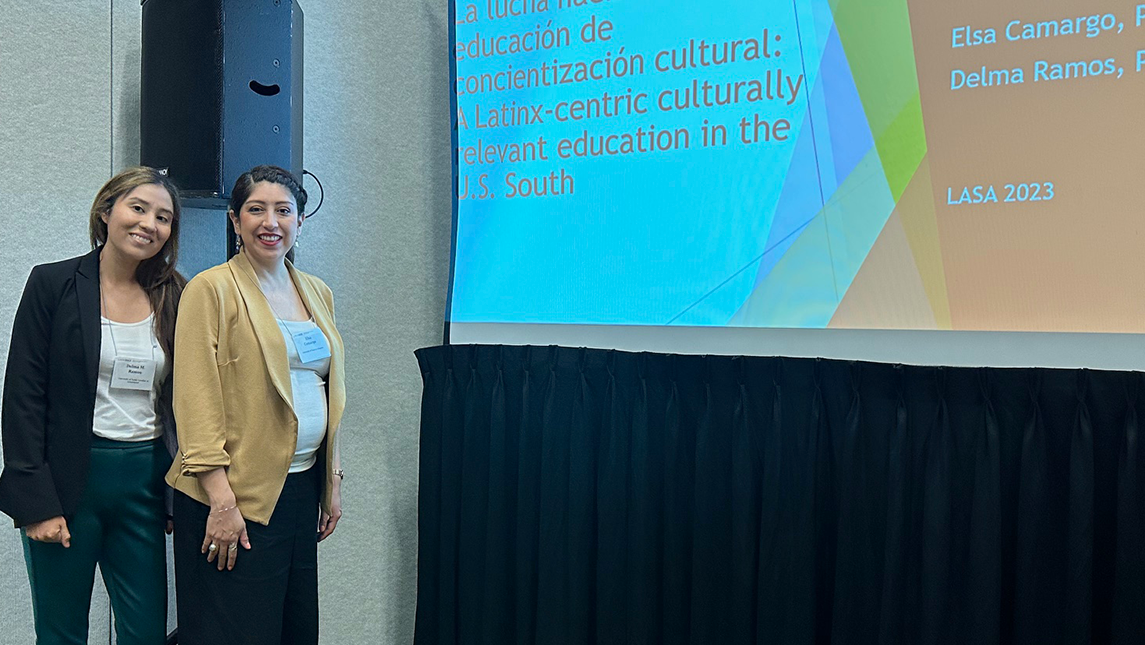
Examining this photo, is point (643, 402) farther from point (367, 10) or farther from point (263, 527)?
point (367, 10)

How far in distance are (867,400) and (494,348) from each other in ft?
3.41

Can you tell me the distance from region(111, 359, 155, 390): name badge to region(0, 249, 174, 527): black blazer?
40mm

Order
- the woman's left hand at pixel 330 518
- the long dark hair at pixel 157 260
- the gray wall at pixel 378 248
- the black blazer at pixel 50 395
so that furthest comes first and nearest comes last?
the gray wall at pixel 378 248, the woman's left hand at pixel 330 518, the long dark hair at pixel 157 260, the black blazer at pixel 50 395

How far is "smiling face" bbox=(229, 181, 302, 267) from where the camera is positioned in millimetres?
1812

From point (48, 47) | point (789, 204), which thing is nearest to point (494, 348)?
point (789, 204)

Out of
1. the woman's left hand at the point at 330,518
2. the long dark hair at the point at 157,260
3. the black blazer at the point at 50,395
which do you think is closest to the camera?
the black blazer at the point at 50,395

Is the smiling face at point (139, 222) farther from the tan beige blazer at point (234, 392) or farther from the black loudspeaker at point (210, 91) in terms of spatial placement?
the black loudspeaker at point (210, 91)

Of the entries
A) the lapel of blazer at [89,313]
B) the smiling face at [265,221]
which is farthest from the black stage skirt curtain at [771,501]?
the lapel of blazer at [89,313]

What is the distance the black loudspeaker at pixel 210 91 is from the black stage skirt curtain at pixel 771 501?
2.61ft

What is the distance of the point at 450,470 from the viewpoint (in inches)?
95.3

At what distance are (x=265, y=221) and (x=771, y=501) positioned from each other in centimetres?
136

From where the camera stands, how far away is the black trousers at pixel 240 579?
1776 mm

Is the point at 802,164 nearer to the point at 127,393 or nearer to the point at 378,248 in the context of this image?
the point at 378,248

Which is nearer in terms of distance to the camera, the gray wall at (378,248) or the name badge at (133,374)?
the name badge at (133,374)
